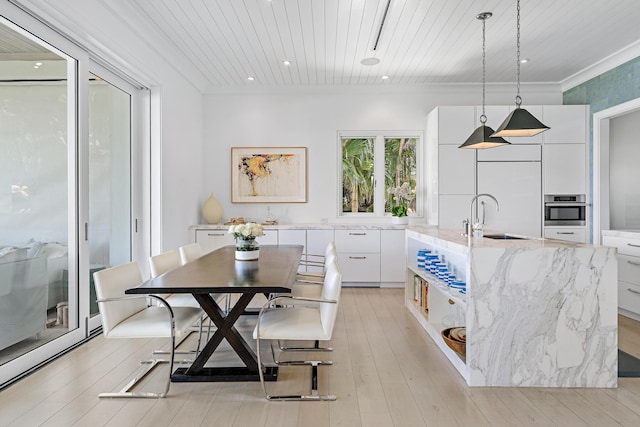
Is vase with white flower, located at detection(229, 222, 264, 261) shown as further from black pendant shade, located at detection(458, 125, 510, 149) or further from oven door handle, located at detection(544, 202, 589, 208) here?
oven door handle, located at detection(544, 202, 589, 208)

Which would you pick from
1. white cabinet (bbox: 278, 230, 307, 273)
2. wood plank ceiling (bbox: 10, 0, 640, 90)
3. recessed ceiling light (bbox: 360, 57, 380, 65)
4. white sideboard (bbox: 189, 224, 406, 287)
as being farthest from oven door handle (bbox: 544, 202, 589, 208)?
white cabinet (bbox: 278, 230, 307, 273)

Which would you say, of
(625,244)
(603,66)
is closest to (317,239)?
(625,244)

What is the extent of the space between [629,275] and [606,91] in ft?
Answer: 7.31

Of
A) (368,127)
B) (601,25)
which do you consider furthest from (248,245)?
(601,25)

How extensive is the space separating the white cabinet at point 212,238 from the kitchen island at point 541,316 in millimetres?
3601

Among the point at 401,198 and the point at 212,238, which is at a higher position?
the point at 401,198

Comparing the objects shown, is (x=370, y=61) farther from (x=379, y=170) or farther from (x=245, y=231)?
(x=245, y=231)

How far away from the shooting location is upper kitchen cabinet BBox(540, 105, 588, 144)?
5078mm

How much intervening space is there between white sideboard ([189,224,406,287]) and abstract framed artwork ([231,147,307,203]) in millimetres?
679

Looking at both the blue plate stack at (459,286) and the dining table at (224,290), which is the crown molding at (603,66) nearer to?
the blue plate stack at (459,286)

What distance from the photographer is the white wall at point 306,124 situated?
5.85m

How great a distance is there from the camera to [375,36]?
4.04 metres

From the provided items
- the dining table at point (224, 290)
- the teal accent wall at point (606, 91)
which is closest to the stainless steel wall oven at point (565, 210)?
the teal accent wall at point (606, 91)

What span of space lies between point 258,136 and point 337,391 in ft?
14.0
